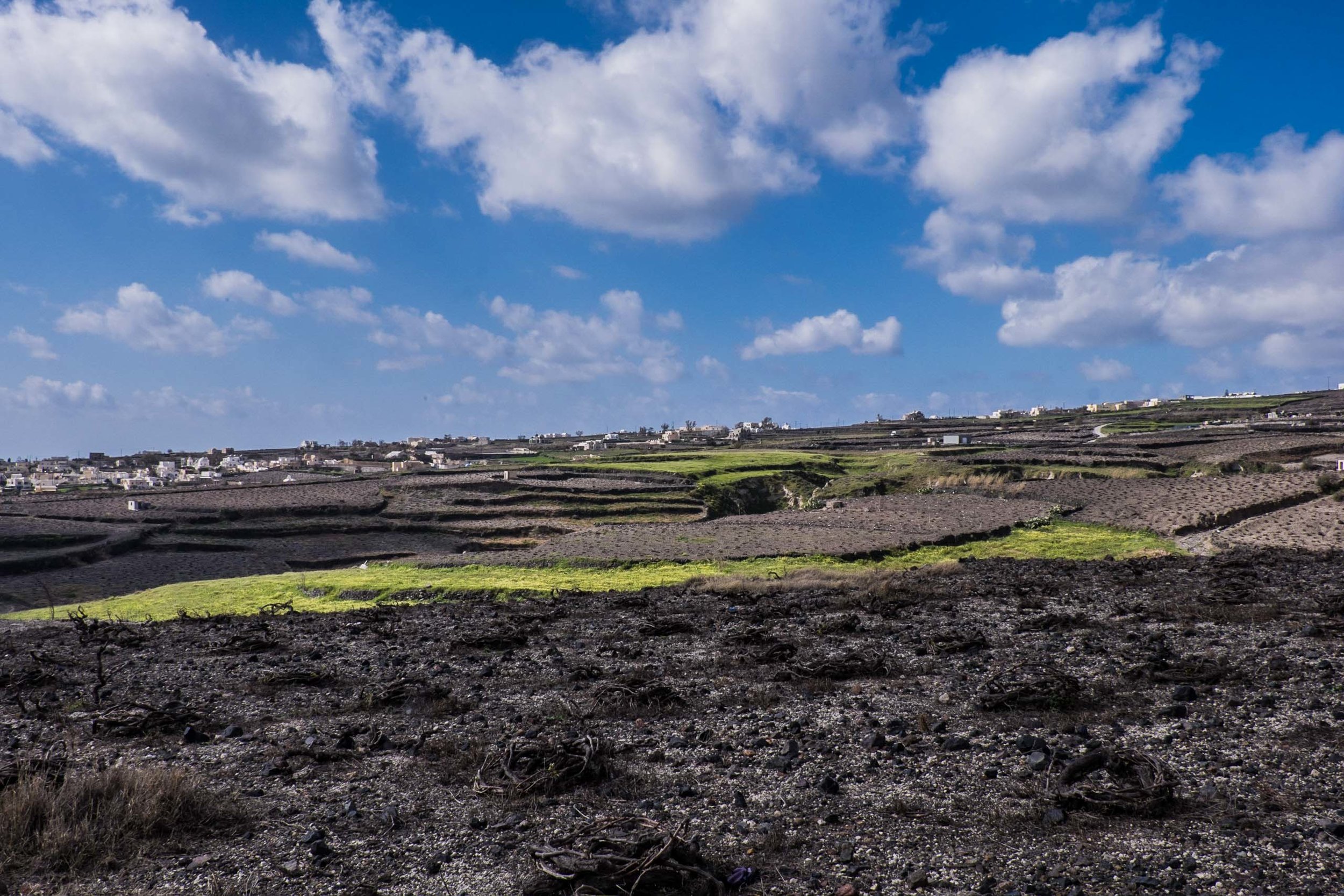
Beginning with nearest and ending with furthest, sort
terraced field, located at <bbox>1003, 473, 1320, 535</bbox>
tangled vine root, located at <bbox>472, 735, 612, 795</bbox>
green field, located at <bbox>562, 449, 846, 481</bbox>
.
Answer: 1. tangled vine root, located at <bbox>472, 735, 612, 795</bbox>
2. terraced field, located at <bbox>1003, 473, 1320, 535</bbox>
3. green field, located at <bbox>562, 449, 846, 481</bbox>

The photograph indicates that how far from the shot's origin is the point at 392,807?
867cm

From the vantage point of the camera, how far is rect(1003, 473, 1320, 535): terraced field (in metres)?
36.8

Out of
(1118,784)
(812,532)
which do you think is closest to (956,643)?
(1118,784)

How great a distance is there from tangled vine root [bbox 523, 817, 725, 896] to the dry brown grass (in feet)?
13.5

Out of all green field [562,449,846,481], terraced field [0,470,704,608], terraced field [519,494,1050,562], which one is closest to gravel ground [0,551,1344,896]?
terraced field [519,494,1050,562]

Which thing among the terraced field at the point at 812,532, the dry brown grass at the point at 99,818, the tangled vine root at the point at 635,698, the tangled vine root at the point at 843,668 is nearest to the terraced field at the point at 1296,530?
the terraced field at the point at 812,532

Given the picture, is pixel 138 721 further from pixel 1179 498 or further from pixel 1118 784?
pixel 1179 498

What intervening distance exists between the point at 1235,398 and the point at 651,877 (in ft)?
607

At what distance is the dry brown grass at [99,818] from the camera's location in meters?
7.43

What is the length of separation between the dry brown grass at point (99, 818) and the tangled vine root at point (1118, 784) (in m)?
9.22

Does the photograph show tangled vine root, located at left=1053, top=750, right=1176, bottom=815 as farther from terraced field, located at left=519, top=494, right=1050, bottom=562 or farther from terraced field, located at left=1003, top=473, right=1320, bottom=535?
terraced field, located at left=1003, top=473, right=1320, bottom=535

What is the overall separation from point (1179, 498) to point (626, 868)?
45.0 meters

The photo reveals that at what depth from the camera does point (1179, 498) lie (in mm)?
41594

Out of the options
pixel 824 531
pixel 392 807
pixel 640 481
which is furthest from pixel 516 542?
pixel 392 807
